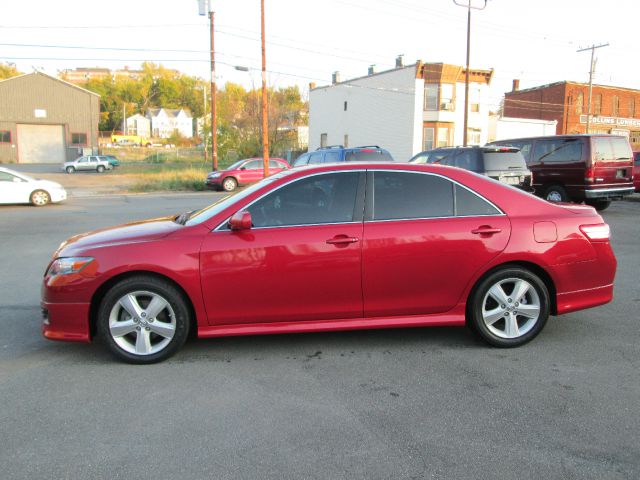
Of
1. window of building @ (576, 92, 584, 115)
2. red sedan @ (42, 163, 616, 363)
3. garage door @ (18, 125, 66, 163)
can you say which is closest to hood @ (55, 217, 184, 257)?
red sedan @ (42, 163, 616, 363)

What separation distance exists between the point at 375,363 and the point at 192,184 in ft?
78.5

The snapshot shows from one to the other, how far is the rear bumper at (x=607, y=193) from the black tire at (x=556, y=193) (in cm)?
67

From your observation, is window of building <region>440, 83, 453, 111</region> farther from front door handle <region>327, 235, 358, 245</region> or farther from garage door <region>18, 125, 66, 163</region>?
garage door <region>18, 125, 66, 163</region>

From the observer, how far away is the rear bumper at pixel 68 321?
4219mm

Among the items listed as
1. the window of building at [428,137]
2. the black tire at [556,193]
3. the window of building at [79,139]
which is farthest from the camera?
the window of building at [79,139]

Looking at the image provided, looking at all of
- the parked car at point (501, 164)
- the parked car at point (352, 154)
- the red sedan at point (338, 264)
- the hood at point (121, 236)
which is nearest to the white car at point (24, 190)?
the parked car at point (352, 154)

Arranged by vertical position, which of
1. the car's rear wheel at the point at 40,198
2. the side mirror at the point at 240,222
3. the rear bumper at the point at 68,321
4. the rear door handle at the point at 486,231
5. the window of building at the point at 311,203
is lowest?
the rear bumper at the point at 68,321

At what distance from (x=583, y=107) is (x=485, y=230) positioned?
53314mm

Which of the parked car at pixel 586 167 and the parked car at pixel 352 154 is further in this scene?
the parked car at pixel 352 154

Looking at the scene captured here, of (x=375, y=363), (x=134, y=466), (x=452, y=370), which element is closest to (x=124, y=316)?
(x=134, y=466)

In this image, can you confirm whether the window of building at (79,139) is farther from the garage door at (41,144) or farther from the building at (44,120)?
the garage door at (41,144)

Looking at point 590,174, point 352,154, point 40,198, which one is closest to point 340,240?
point 590,174

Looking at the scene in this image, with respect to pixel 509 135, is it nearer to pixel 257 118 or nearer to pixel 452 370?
pixel 257 118

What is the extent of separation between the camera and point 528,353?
4523 mm
